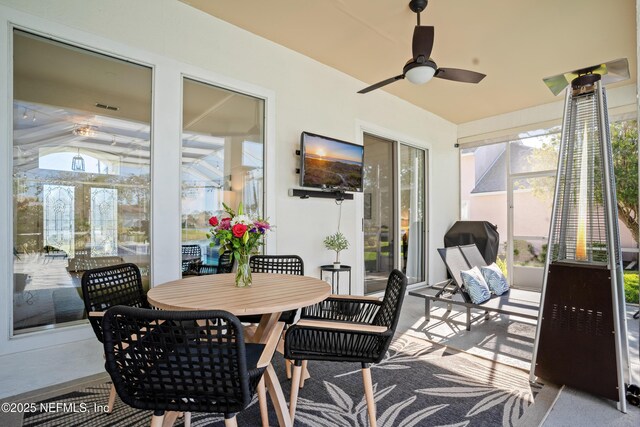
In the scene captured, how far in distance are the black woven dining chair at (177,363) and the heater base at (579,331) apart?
222cm

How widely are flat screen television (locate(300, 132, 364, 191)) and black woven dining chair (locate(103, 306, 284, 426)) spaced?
2.74 m

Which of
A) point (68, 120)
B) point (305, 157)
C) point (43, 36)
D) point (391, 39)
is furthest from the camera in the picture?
point (305, 157)

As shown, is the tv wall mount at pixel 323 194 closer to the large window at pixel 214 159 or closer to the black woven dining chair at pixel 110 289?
the large window at pixel 214 159

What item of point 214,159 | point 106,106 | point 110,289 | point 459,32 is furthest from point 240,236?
point 459,32

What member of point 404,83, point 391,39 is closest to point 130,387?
point 391,39

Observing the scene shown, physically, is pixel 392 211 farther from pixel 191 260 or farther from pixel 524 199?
pixel 191 260

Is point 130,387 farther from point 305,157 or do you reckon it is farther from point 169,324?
point 305,157

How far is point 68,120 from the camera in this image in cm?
261

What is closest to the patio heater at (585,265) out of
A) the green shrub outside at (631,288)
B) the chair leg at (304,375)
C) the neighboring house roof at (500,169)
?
the chair leg at (304,375)

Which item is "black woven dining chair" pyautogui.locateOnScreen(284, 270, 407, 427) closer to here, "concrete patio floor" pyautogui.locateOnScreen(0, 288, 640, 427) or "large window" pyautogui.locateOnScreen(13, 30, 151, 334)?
"concrete patio floor" pyautogui.locateOnScreen(0, 288, 640, 427)

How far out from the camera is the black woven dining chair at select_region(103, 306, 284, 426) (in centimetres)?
115

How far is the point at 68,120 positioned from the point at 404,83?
3.96 metres

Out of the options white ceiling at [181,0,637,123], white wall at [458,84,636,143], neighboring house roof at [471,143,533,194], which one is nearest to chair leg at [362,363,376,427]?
white ceiling at [181,0,637,123]

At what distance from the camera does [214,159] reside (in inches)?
132
